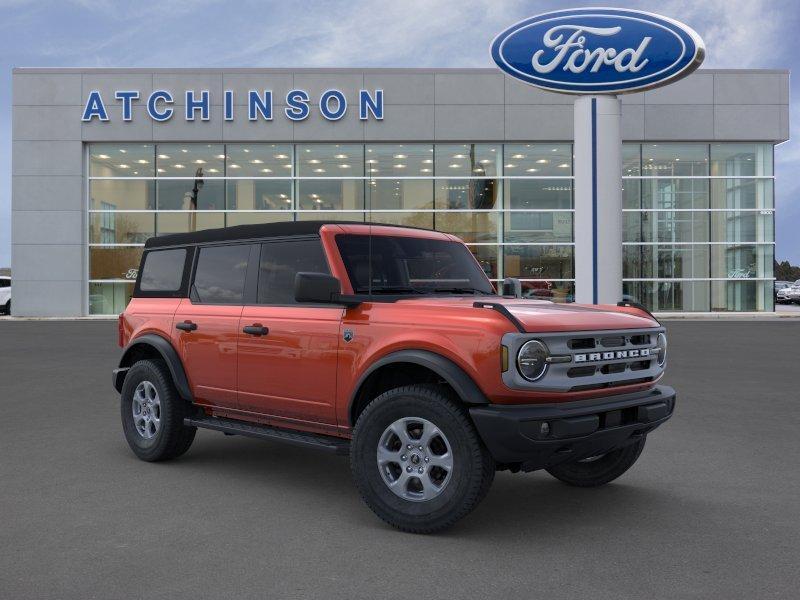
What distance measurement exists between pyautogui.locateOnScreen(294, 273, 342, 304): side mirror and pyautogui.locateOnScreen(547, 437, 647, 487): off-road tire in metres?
2.16

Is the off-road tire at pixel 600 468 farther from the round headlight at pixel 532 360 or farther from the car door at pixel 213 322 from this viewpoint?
the car door at pixel 213 322

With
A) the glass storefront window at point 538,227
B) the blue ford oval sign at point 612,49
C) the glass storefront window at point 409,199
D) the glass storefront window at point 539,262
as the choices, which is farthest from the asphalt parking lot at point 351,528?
the glass storefront window at point 409,199

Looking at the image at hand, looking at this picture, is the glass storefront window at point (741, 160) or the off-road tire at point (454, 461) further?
the glass storefront window at point (741, 160)

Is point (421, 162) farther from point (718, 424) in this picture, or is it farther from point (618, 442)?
point (618, 442)

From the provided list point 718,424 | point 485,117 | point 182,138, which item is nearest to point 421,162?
point 485,117

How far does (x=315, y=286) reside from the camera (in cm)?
486

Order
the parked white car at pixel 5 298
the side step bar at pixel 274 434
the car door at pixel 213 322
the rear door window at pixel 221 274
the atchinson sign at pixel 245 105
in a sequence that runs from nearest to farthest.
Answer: the side step bar at pixel 274 434 → the car door at pixel 213 322 → the rear door window at pixel 221 274 → the atchinson sign at pixel 245 105 → the parked white car at pixel 5 298

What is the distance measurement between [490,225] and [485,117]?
169 inches

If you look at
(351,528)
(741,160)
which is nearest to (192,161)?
(741,160)

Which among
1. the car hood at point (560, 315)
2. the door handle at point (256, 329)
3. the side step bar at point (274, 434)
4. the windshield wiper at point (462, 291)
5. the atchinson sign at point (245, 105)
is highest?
the atchinson sign at point (245, 105)

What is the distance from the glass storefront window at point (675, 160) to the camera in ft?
107

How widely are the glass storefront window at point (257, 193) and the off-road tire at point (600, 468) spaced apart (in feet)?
90.5

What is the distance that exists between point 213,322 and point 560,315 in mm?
2727

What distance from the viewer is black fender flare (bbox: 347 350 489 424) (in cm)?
444
